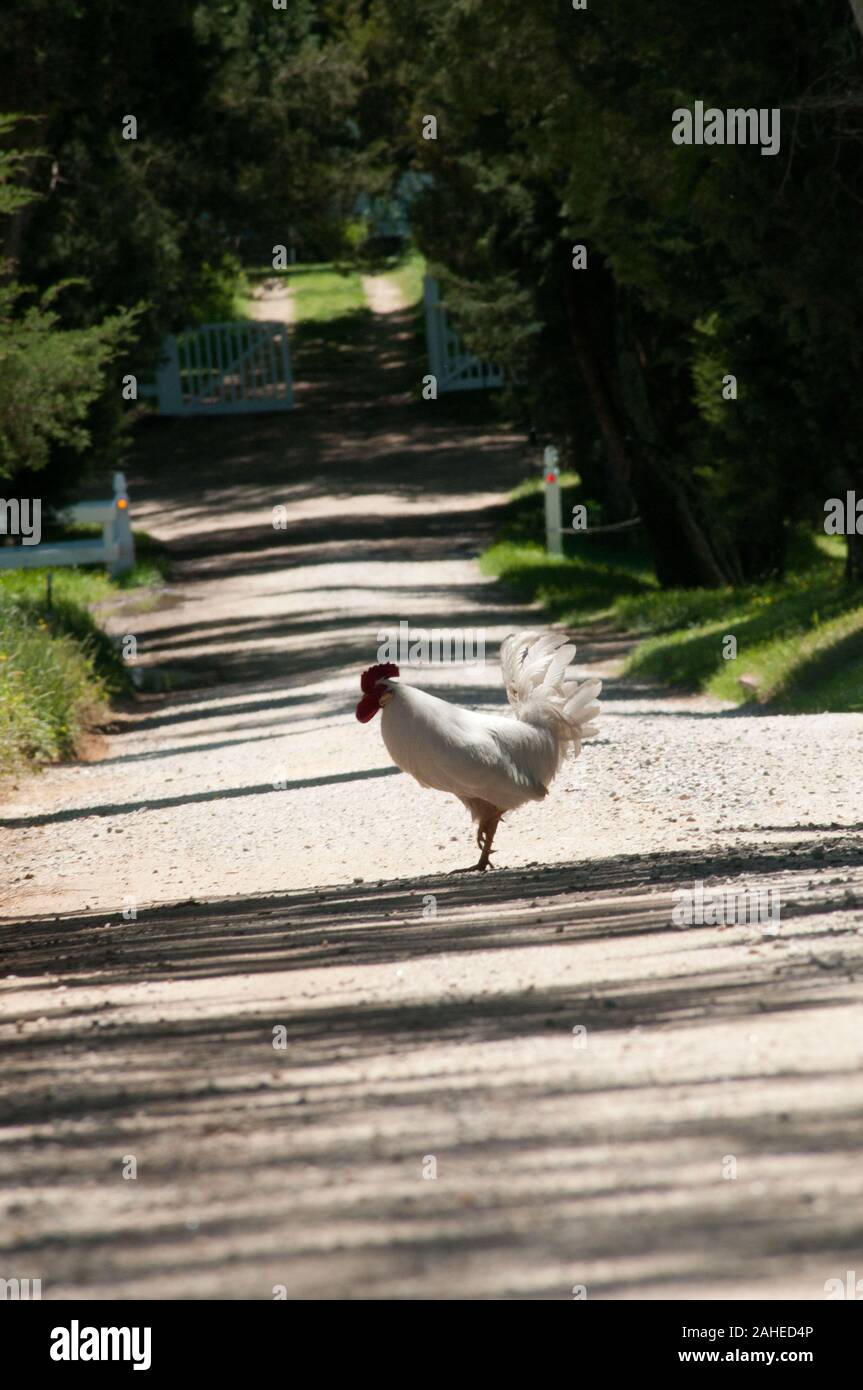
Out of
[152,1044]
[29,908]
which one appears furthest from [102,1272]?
[29,908]

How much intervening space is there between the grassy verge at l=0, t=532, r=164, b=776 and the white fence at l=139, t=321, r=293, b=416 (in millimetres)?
28242

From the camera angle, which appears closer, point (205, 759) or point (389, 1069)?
point (389, 1069)

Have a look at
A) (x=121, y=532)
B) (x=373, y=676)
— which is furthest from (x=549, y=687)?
(x=121, y=532)

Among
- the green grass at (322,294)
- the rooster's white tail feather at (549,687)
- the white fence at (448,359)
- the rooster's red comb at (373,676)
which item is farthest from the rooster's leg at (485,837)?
the green grass at (322,294)

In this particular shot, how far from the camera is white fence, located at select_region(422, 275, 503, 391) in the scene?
52125 mm

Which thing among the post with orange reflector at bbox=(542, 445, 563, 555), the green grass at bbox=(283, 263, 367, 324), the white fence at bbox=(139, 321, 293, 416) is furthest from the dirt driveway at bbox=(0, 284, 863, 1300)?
the green grass at bbox=(283, 263, 367, 324)

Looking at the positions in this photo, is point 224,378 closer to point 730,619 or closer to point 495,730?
point 730,619

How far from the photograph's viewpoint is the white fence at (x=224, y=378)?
5347 cm

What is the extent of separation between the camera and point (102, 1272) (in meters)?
4.50

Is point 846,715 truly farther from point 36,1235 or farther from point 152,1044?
point 36,1235

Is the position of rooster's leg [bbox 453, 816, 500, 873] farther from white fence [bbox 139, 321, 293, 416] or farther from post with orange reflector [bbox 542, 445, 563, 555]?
white fence [bbox 139, 321, 293, 416]

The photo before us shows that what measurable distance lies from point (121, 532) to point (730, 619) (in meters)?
14.0

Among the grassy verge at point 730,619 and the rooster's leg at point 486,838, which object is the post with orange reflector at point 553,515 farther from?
the rooster's leg at point 486,838
